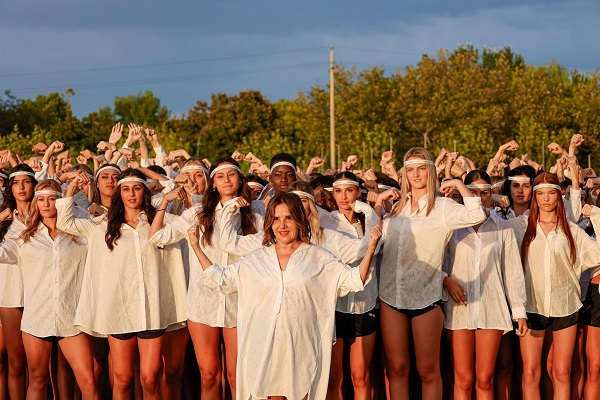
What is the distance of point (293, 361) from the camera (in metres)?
7.23

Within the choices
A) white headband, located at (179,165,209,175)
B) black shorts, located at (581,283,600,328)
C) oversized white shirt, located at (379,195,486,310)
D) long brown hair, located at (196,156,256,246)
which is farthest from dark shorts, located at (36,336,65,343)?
black shorts, located at (581,283,600,328)

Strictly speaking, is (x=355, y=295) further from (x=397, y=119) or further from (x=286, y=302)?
(x=397, y=119)

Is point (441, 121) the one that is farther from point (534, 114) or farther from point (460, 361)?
point (460, 361)

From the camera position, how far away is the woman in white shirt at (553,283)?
9227 millimetres

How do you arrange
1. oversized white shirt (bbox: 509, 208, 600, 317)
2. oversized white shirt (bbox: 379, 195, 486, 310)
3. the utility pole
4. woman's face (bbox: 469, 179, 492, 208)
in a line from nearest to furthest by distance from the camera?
oversized white shirt (bbox: 379, 195, 486, 310)
oversized white shirt (bbox: 509, 208, 600, 317)
woman's face (bbox: 469, 179, 492, 208)
the utility pole

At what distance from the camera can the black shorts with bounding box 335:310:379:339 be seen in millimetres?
9055

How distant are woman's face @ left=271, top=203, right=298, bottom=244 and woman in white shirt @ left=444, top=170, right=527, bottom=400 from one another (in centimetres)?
216

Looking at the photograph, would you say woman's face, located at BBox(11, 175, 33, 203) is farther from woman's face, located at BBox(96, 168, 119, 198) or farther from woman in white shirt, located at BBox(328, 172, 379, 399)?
woman in white shirt, located at BBox(328, 172, 379, 399)

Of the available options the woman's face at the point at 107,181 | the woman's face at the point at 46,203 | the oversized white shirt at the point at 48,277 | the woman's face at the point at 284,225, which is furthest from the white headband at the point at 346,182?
the woman's face at the point at 46,203

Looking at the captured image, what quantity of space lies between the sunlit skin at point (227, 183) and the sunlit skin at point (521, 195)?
295 centimetres

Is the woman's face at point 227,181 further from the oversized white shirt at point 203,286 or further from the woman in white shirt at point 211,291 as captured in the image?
the oversized white shirt at point 203,286

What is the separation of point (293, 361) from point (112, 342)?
7.79 feet

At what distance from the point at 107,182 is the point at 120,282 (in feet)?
3.78

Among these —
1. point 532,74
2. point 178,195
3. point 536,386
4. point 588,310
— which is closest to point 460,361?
point 536,386
